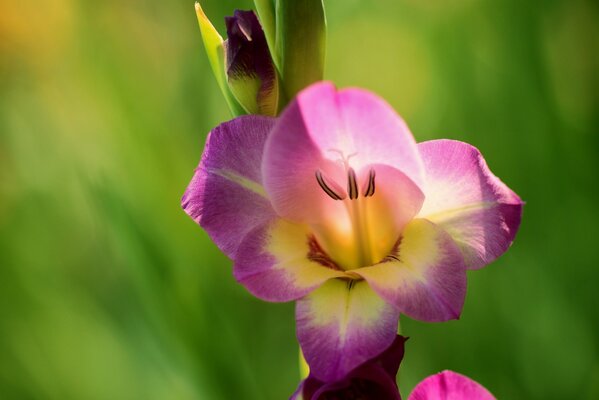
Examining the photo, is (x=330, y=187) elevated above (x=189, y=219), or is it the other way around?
(x=330, y=187)

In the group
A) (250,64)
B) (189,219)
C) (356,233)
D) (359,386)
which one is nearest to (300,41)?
(250,64)

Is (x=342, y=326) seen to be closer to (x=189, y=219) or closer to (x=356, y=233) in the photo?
(x=356, y=233)

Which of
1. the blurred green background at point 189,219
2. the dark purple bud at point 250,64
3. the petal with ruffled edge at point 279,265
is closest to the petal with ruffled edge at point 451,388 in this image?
the petal with ruffled edge at point 279,265

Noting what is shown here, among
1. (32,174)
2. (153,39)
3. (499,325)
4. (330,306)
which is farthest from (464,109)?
(330,306)

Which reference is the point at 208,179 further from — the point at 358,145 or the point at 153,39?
the point at 153,39

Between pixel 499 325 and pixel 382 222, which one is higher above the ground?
pixel 382 222

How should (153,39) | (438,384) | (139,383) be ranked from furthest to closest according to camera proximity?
1. (153,39)
2. (139,383)
3. (438,384)
